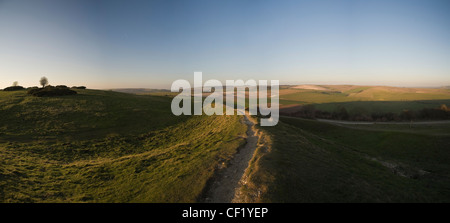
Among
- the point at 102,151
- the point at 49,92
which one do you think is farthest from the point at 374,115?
the point at 49,92

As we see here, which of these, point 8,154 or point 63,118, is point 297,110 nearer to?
point 63,118

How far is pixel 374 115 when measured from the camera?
78.3 meters

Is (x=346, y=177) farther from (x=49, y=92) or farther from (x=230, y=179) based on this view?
(x=49, y=92)

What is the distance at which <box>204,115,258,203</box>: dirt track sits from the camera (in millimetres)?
11625

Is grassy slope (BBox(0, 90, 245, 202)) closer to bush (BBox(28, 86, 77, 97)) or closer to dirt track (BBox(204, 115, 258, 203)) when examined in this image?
dirt track (BBox(204, 115, 258, 203))

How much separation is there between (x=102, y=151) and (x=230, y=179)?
20.6 metres

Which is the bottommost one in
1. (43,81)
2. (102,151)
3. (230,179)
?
(102,151)

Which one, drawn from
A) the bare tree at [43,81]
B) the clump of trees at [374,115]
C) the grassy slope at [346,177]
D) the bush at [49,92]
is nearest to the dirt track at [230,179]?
the grassy slope at [346,177]

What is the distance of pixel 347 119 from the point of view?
79.7 m

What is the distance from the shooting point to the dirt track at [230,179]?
458 inches

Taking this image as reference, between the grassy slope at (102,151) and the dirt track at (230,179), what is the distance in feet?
2.57

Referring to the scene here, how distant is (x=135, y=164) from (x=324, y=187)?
650 inches
